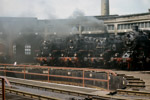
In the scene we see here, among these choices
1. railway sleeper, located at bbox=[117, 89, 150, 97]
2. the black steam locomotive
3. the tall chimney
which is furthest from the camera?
the tall chimney

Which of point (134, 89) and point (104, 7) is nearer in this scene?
point (134, 89)

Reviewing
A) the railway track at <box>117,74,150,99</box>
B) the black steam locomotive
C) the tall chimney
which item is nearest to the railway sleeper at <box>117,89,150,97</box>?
the railway track at <box>117,74,150,99</box>

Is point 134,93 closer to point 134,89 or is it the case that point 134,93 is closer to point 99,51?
point 134,89

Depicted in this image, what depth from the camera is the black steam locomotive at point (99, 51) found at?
2105 cm

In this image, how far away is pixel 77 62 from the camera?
25578 millimetres

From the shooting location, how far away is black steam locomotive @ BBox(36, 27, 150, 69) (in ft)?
69.1

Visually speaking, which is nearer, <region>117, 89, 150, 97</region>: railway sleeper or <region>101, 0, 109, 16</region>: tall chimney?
<region>117, 89, 150, 97</region>: railway sleeper

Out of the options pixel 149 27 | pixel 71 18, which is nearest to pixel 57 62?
pixel 71 18

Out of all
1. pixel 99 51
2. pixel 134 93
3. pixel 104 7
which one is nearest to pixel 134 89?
pixel 134 93

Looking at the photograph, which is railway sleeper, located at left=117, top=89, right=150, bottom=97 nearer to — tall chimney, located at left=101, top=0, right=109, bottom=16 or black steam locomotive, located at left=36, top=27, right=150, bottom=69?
black steam locomotive, located at left=36, top=27, right=150, bottom=69

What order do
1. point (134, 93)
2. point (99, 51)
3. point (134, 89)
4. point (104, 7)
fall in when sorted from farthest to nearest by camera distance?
1. point (104, 7)
2. point (99, 51)
3. point (134, 89)
4. point (134, 93)

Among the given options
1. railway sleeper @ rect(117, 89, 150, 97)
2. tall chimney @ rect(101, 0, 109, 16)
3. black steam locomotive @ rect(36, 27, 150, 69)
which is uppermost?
tall chimney @ rect(101, 0, 109, 16)

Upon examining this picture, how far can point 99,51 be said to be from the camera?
80.1 ft

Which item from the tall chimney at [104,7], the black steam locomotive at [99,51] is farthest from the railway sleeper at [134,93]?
the tall chimney at [104,7]
